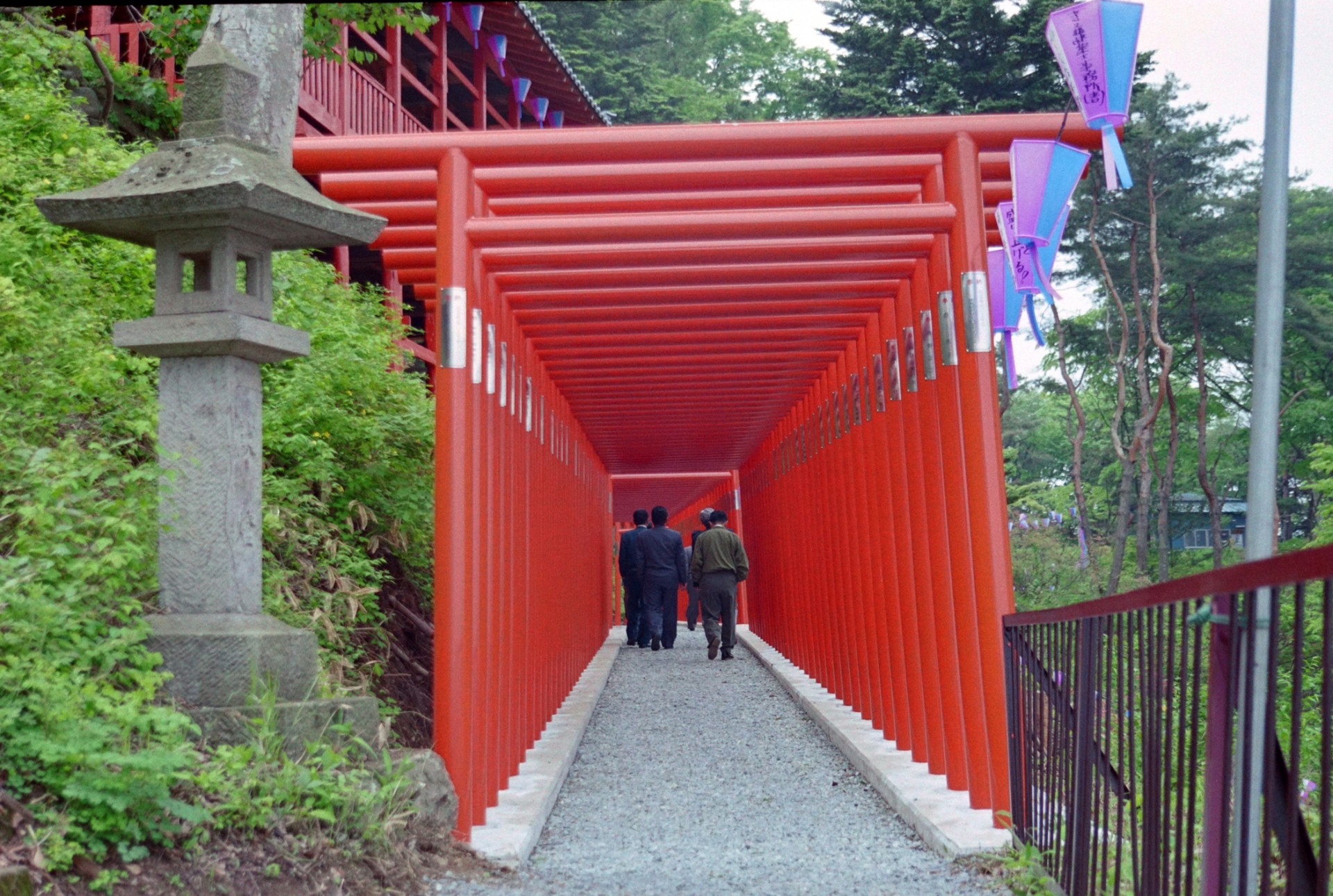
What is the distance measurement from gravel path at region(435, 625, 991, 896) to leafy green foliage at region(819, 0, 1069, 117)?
65.2 ft

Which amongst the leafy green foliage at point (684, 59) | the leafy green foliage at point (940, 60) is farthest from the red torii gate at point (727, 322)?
the leafy green foliage at point (684, 59)

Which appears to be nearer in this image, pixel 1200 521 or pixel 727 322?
pixel 727 322

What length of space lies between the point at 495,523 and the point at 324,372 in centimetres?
200

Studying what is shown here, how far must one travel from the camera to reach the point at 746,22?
4034cm

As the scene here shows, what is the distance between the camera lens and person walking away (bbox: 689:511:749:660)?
45.8ft

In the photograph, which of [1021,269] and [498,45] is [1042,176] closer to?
[1021,269]

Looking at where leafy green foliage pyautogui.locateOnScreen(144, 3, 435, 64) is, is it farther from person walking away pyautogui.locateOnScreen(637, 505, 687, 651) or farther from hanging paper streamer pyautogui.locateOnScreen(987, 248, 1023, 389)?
person walking away pyautogui.locateOnScreen(637, 505, 687, 651)

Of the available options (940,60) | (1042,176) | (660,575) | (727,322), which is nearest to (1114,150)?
(1042,176)

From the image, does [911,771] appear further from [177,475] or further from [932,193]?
[177,475]

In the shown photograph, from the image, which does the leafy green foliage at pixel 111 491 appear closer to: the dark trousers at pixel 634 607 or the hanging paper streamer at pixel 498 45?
the dark trousers at pixel 634 607

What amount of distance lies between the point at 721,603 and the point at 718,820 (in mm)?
7918

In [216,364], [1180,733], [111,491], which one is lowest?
[1180,733]

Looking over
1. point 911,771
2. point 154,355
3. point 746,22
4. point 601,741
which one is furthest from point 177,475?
point 746,22

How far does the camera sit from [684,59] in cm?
4038
